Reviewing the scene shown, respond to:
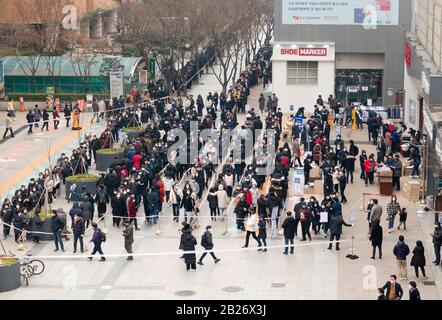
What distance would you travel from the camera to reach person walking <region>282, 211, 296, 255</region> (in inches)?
1114

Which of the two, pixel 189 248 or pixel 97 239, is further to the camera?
pixel 97 239

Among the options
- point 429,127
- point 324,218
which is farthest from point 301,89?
point 324,218

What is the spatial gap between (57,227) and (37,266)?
6.88 ft

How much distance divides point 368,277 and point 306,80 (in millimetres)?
28431

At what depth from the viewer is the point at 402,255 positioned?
25688 millimetres

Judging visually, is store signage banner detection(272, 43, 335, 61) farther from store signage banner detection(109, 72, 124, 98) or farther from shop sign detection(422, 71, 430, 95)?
shop sign detection(422, 71, 430, 95)

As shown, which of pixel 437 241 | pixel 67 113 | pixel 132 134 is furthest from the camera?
pixel 67 113

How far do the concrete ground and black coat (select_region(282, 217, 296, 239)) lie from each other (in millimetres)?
530

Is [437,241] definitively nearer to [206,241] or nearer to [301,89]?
[206,241]

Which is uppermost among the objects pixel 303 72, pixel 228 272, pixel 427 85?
pixel 303 72

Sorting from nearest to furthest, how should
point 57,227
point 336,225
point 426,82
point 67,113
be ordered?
1. point 336,225
2. point 57,227
3. point 426,82
4. point 67,113

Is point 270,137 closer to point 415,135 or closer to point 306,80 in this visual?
point 415,135

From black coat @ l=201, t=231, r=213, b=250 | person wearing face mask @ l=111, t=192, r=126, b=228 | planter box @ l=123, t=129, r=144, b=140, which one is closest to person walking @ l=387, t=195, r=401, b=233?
black coat @ l=201, t=231, r=213, b=250

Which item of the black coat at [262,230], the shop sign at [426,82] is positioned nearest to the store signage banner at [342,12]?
the shop sign at [426,82]
